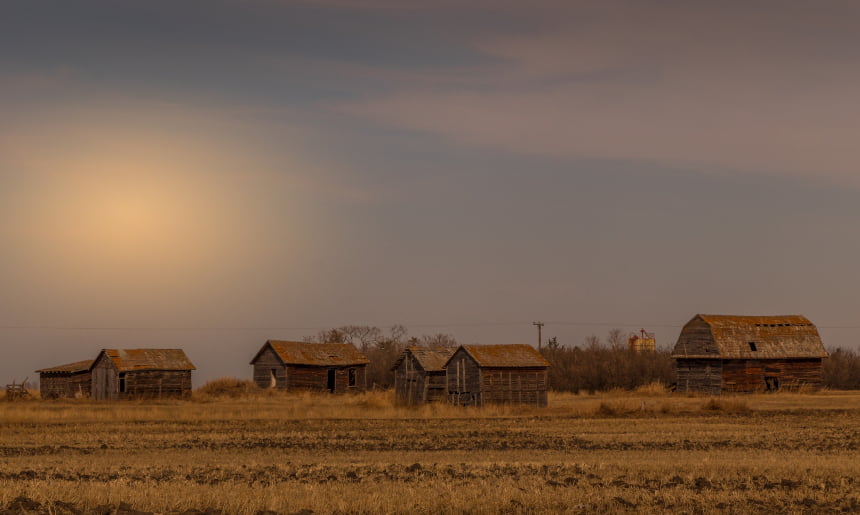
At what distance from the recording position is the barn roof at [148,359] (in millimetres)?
72375

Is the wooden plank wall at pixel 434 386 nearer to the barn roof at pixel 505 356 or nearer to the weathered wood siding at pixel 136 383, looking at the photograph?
the barn roof at pixel 505 356

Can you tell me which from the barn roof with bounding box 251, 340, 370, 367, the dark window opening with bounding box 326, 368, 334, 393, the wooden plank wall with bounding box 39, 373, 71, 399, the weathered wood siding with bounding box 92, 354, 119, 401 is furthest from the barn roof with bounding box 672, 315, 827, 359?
the wooden plank wall with bounding box 39, 373, 71, 399

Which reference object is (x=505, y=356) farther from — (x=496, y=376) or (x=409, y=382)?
(x=409, y=382)

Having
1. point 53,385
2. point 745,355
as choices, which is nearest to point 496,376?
A: point 745,355

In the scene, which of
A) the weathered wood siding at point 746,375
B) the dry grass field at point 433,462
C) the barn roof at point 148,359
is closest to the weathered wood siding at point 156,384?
the barn roof at point 148,359

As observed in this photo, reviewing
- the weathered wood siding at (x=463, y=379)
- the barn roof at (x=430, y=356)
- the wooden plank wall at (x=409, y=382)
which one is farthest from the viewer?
the wooden plank wall at (x=409, y=382)

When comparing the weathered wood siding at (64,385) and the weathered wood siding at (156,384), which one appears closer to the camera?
the weathered wood siding at (156,384)

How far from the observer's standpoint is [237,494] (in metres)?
19.0

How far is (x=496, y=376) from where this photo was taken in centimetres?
5753

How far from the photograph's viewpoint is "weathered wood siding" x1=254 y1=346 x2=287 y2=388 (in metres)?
79.6

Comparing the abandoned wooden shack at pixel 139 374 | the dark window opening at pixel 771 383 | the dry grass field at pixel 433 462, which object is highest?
the abandoned wooden shack at pixel 139 374

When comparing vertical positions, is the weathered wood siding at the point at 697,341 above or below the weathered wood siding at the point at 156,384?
above

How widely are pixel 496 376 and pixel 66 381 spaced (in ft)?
124

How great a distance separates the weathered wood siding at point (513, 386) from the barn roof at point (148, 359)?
26793 millimetres
